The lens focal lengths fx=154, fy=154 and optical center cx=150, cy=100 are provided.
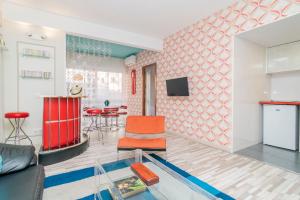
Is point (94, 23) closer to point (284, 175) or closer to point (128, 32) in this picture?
point (128, 32)

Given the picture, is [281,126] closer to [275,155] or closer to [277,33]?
[275,155]

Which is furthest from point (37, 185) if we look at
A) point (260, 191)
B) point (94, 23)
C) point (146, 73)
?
point (146, 73)

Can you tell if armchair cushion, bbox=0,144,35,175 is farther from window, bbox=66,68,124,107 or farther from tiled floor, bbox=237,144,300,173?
window, bbox=66,68,124,107

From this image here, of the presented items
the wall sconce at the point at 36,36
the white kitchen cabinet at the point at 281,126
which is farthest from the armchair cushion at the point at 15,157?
the white kitchen cabinet at the point at 281,126

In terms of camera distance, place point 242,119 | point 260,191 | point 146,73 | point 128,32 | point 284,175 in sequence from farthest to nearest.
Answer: point 146,73, point 128,32, point 242,119, point 284,175, point 260,191

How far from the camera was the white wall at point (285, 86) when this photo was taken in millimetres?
3523

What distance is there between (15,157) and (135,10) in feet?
10.7

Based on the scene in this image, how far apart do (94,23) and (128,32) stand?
3.05 ft

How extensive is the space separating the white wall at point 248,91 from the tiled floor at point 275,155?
0.58 feet

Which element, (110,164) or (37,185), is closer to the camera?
(37,185)

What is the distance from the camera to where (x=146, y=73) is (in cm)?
625

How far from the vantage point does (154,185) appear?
1464 millimetres

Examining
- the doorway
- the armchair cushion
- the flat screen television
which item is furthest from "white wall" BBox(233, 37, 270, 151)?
the armchair cushion

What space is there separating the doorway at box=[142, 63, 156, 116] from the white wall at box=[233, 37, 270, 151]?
3.10 meters
